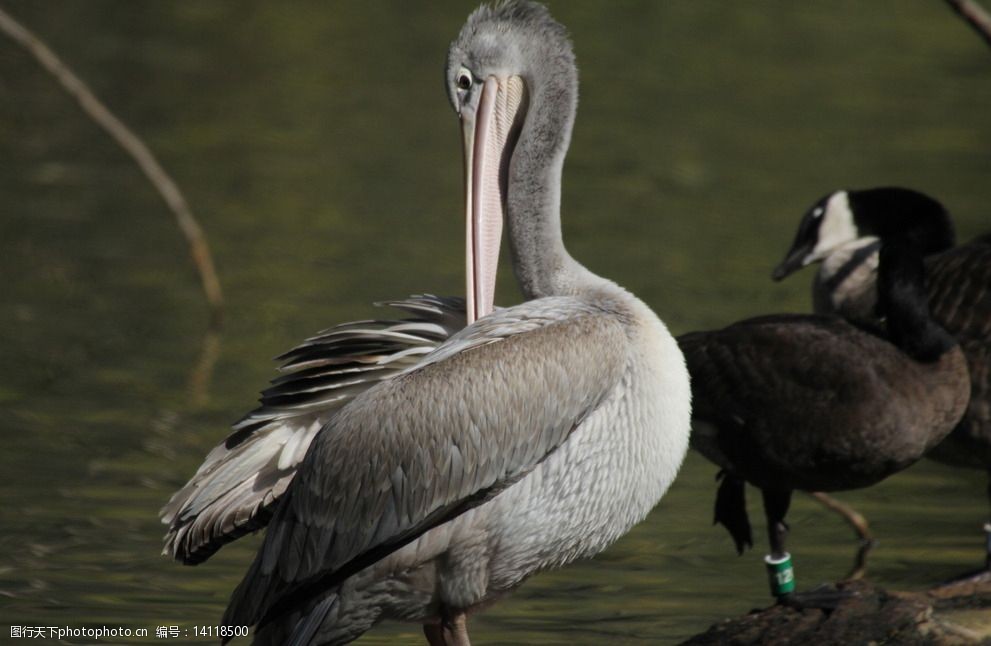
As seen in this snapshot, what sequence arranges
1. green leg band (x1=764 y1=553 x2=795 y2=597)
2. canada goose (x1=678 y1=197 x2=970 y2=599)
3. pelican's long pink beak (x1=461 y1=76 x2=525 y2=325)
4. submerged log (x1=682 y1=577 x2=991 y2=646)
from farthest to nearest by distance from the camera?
canada goose (x1=678 y1=197 x2=970 y2=599), green leg band (x1=764 y1=553 x2=795 y2=597), pelican's long pink beak (x1=461 y1=76 x2=525 y2=325), submerged log (x1=682 y1=577 x2=991 y2=646)

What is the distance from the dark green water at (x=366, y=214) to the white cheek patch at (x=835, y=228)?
1188 mm

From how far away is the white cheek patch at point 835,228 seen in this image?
733 centimetres

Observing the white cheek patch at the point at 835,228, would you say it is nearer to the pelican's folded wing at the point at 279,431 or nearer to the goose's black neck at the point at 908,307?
the goose's black neck at the point at 908,307

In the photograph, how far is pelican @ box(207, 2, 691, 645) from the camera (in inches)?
195

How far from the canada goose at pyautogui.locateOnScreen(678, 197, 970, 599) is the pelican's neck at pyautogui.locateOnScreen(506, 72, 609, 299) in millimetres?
1005

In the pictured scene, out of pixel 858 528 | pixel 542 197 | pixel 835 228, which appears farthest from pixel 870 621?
pixel 835 228

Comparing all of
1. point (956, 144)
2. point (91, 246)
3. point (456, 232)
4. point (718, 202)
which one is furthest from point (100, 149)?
point (956, 144)

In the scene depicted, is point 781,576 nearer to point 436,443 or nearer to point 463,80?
point 436,443

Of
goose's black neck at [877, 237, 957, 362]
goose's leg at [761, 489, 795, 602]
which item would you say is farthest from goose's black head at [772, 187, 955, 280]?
goose's leg at [761, 489, 795, 602]

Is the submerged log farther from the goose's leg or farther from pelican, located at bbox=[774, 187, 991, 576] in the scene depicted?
pelican, located at bbox=[774, 187, 991, 576]

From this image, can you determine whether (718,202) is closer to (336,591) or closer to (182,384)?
(182,384)

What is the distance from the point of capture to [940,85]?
17406 millimetres

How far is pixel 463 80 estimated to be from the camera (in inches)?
220

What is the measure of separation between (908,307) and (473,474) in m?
2.02
